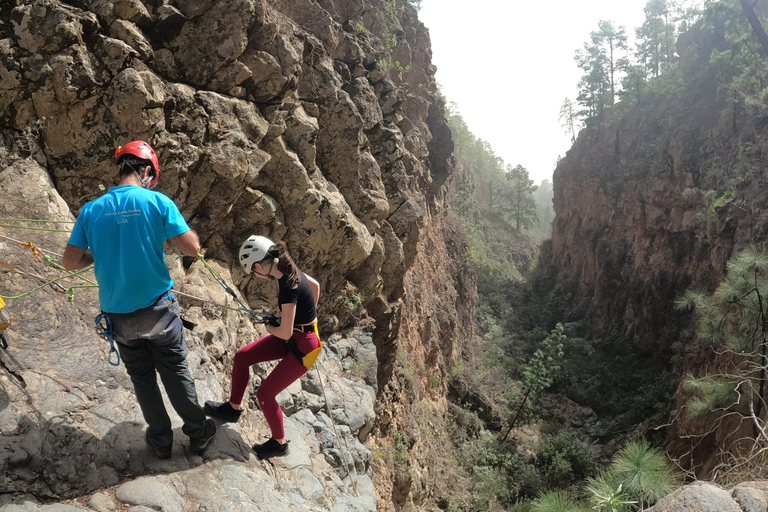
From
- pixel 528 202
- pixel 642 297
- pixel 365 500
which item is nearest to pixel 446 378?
pixel 365 500

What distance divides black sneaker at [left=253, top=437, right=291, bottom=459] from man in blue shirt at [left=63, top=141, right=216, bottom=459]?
105 centimetres

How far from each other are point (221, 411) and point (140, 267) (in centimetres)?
169

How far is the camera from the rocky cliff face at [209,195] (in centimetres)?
346

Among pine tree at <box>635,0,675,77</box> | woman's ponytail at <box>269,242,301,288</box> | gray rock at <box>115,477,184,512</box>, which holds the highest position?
pine tree at <box>635,0,675,77</box>

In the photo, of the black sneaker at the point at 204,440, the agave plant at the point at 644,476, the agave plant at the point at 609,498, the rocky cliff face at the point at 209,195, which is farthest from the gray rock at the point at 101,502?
the agave plant at the point at 644,476

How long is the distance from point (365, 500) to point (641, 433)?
15161mm

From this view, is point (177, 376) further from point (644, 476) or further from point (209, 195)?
point (644, 476)

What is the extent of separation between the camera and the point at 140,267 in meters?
3.10

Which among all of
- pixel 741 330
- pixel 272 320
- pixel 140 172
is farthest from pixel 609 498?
pixel 741 330

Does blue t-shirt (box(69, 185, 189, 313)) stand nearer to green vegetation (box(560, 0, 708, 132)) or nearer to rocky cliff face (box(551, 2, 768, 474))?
rocky cliff face (box(551, 2, 768, 474))

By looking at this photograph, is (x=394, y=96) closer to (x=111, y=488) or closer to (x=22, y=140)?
(x=22, y=140)

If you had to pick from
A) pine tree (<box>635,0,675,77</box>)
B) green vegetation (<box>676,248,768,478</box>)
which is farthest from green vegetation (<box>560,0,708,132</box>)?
green vegetation (<box>676,248,768,478</box>)

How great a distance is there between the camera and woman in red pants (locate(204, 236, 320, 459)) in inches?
143

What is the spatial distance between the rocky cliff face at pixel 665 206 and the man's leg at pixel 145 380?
14.7m
